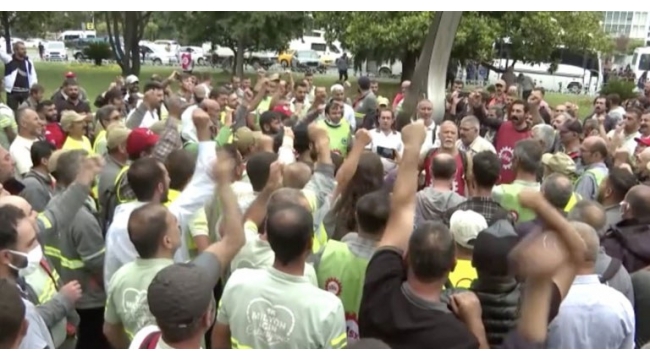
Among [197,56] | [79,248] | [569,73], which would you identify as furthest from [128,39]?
[79,248]

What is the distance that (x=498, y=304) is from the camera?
3133mm

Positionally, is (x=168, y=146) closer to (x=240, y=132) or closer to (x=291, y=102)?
(x=240, y=132)

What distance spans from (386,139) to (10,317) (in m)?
5.63

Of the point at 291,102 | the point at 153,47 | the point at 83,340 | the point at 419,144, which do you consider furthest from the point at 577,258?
the point at 153,47

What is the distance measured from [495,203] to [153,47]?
43.4 m

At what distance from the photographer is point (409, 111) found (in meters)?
10.6

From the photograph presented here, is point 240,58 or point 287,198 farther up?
point 287,198

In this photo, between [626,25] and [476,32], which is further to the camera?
[626,25]

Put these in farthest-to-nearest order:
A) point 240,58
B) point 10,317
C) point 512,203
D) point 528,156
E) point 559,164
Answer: point 240,58 < point 559,164 < point 528,156 < point 512,203 < point 10,317

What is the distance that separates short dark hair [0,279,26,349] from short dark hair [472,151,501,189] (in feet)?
10.1

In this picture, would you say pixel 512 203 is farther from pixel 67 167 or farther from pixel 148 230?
pixel 67 167

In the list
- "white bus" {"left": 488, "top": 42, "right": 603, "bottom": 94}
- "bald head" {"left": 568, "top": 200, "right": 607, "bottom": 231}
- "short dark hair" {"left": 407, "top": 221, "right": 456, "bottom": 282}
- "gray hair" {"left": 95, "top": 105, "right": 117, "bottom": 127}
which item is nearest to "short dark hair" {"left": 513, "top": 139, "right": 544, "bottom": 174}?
"bald head" {"left": 568, "top": 200, "right": 607, "bottom": 231}

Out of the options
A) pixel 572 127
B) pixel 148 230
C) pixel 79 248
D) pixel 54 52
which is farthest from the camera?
pixel 54 52

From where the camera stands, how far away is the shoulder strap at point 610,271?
3693 millimetres
